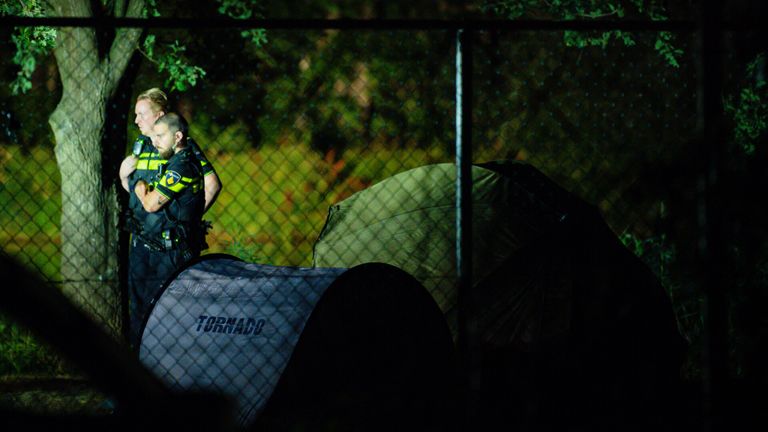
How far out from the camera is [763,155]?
651 cm

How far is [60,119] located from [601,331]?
13.7ft

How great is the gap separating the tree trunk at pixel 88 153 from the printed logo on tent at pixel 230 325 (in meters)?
2.04

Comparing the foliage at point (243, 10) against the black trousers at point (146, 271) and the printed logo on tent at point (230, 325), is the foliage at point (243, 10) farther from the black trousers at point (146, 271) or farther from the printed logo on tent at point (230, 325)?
the printed logo on tent at point (230, 325)

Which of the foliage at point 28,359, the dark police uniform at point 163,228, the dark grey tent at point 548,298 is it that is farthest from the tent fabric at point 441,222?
the foliage at point 28,359

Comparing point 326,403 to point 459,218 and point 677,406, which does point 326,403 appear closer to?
point 459,218

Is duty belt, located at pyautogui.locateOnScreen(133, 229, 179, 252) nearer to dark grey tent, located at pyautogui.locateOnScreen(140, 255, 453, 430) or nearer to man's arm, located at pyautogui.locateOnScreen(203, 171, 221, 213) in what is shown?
man's arm, located at pyautogui.locateOnScreen(203, 171, 221, 213)

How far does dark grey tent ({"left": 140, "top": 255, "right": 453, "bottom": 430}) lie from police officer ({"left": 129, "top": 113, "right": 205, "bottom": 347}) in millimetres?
744

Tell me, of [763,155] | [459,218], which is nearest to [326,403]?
[459,218]

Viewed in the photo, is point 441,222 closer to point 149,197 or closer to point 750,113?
point 149,197

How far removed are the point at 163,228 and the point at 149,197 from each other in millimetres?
229

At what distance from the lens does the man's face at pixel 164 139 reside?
540cm

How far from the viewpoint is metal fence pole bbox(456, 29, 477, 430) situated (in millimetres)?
3686

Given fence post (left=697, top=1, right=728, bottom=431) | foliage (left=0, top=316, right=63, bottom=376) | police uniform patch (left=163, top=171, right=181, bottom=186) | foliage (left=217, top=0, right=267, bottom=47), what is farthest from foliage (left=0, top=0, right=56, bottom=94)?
fence post (left=697, top=1, right=728, bottom=431)

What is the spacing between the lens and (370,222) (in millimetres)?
6051
